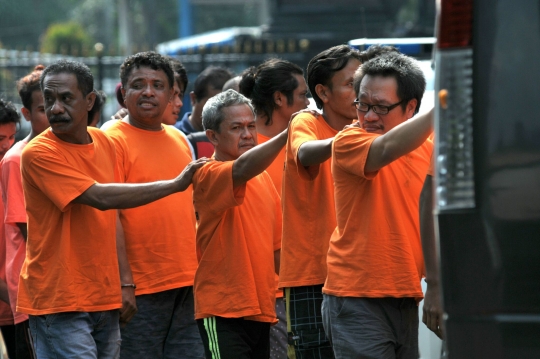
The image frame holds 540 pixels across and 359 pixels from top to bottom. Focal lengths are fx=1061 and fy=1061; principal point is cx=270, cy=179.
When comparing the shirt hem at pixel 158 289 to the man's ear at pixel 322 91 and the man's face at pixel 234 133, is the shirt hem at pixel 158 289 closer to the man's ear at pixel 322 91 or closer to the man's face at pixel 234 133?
the man's face at pixel 234 133

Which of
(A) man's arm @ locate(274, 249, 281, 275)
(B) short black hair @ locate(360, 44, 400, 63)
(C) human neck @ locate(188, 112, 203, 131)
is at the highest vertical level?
(B) short black hair @ locate(360, 44, 400, 63)

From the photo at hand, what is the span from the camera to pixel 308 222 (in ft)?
17.7

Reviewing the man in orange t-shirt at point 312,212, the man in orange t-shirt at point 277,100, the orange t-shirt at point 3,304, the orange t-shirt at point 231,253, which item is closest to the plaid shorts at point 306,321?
the man in orange t-shirt at point 312,212

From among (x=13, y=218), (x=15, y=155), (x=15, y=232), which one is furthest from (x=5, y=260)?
(x=15, y=155)

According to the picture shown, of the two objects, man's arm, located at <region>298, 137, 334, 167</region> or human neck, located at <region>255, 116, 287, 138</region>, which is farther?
human neck, located at <region>255, 116, 287, 138</region>

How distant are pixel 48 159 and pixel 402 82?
1768mm

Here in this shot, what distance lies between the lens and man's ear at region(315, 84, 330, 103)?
18.3ft

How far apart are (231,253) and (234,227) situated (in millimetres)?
131

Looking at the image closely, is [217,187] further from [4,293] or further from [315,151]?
[4,293]

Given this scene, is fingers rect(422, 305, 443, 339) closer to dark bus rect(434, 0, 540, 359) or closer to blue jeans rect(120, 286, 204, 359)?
dark bus rect(434, 0, 540, 359)

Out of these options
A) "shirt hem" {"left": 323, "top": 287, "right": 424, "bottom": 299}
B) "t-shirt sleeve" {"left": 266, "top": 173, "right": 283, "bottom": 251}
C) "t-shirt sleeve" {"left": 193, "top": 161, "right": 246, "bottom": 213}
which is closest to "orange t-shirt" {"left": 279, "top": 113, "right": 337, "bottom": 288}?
"t-shirt sleeve" {"left": 266, "top": 173, "right": 283, "bottom": 251}

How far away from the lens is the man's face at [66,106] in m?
5.34

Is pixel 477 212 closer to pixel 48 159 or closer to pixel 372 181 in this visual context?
pixel 372 181

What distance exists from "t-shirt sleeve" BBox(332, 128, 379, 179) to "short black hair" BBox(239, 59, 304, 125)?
1659 mm
